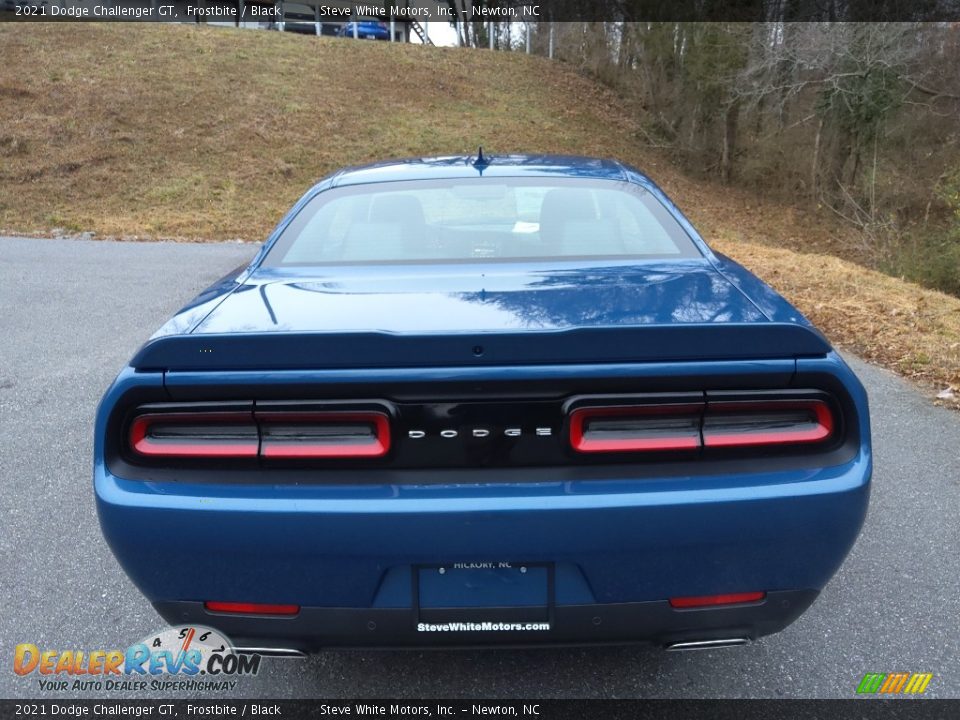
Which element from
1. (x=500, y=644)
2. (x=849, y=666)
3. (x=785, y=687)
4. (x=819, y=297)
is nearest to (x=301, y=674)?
(x=500, y=644)

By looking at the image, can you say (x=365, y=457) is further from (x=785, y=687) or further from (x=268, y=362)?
(x=785, y=687)

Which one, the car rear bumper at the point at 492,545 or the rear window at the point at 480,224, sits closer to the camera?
the car rear bumper at the point at 492,545

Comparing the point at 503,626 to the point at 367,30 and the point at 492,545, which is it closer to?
the point at 492,545

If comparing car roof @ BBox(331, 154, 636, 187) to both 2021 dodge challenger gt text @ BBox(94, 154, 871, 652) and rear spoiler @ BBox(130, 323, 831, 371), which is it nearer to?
2021 dodge challenger gt text @ BBox(94, 154, 871, 652)

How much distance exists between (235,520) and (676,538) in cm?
103

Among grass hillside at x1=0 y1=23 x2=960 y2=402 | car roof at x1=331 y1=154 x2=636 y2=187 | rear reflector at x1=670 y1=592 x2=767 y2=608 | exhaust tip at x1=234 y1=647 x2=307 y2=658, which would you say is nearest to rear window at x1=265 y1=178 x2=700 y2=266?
car roof at x1=331 y1=154 x2=636 y2=187

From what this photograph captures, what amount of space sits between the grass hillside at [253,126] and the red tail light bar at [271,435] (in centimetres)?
767

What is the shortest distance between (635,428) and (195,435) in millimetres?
1062
